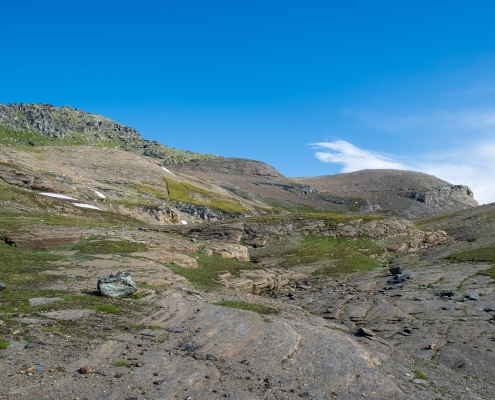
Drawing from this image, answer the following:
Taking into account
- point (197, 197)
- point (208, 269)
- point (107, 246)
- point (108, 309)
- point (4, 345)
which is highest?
point (197, 197)

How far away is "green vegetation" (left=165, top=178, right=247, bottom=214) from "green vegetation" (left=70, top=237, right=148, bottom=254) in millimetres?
78934

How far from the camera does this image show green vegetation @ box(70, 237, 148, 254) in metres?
34.8

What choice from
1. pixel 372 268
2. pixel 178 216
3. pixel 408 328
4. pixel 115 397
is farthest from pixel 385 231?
pixel 115 397

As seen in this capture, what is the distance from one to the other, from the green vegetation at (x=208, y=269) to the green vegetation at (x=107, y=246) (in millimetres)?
5016

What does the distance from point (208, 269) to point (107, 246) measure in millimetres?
10385

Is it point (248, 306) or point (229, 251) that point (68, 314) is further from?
point (229, 251)

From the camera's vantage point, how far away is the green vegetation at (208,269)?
3374 cm

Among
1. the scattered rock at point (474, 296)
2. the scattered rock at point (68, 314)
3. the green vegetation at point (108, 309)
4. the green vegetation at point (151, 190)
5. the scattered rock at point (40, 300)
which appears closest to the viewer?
the scattered rock at point (68, 314)

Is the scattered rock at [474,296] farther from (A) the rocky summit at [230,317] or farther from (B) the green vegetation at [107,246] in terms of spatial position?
(B) the green vegetation at [107,246]

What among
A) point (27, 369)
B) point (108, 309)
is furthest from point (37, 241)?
point (27, 369)

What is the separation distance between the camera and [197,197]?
134m

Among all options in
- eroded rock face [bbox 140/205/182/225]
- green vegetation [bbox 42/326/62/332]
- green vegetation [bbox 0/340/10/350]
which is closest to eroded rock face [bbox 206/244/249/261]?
green vegetation [bbox 42/326/62/332]

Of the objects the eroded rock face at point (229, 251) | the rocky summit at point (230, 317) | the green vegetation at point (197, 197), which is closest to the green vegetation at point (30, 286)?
the rocky summit at point (230, 317)

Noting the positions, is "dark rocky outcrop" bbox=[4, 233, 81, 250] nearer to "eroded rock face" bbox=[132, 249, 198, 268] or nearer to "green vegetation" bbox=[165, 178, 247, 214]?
"eroded rock face" bbox=[132, 249, 198, 268]
